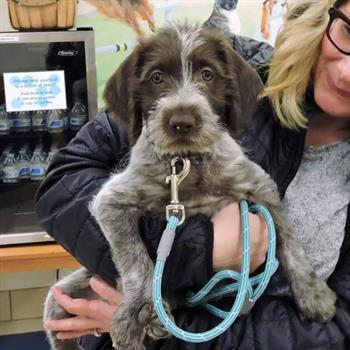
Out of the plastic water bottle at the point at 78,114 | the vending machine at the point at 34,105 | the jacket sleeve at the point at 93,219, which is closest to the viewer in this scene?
the jacket sleeve at the point at 93,219

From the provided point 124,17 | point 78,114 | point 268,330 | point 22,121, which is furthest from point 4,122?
point 268,330

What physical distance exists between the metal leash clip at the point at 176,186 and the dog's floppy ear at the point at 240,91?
17cm

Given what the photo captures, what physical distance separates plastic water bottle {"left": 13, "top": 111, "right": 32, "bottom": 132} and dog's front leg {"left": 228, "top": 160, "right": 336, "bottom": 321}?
1579 millimetres

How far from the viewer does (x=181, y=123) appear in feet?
3.79

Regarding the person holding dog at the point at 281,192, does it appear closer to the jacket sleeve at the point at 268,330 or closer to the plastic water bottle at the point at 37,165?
the jacket sleeve at the point at 268,330

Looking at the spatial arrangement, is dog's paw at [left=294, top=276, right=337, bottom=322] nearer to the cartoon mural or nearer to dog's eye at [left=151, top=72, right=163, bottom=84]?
dog's eye at [left=151, top=72, right=163, bottom=84]

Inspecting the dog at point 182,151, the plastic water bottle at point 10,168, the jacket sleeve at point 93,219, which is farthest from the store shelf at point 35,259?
the dog at point 182,151

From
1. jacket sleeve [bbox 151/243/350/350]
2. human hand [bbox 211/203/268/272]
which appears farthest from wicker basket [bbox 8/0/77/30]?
jacket sleeve [bbox 151/243/350/350]

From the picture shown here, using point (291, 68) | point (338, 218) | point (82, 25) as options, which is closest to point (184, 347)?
point (338, 218)

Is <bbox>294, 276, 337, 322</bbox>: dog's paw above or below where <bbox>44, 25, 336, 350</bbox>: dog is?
below

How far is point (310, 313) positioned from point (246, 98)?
1.70ft

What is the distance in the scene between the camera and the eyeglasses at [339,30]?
1253 millimetres

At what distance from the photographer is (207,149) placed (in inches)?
47.4

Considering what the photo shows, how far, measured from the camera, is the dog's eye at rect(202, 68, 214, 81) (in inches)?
48.4
